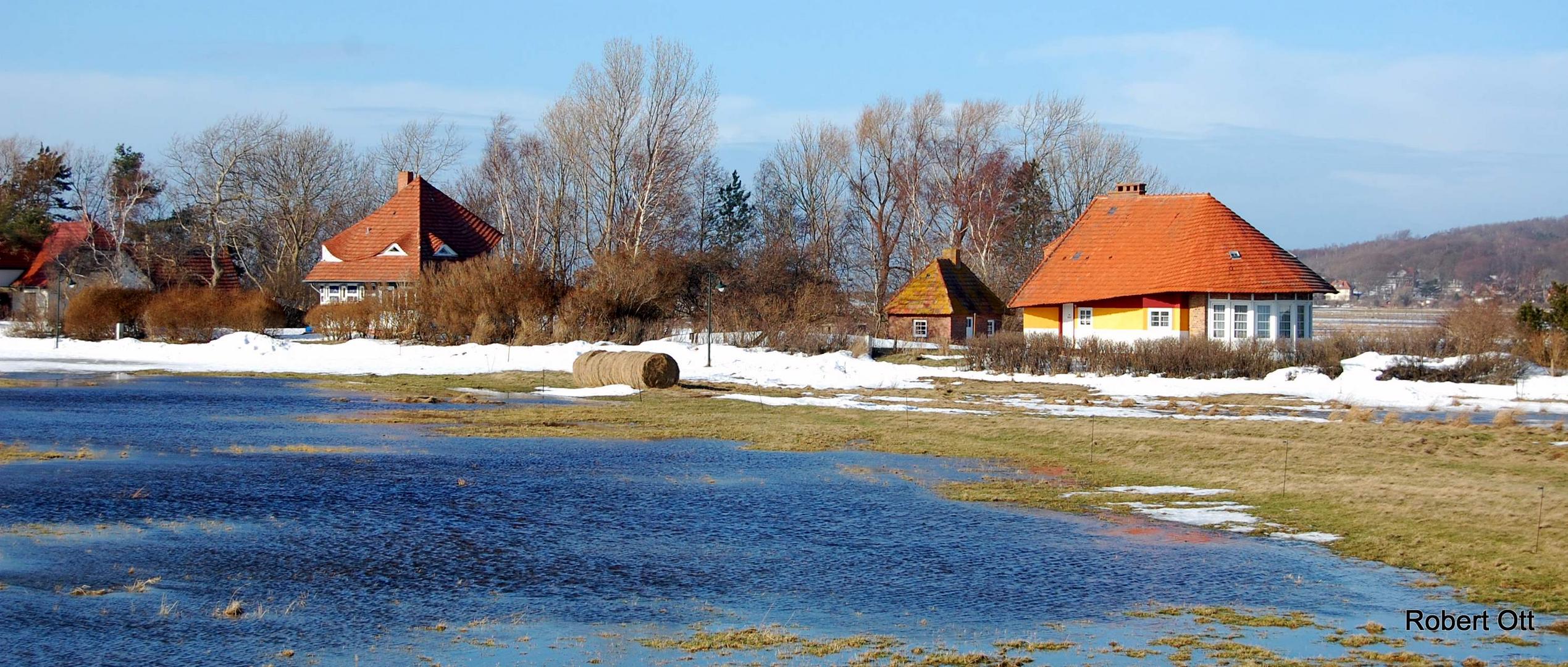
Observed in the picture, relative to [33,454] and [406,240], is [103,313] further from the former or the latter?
[33,454]

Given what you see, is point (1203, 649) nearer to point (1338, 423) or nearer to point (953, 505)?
point (953, 505)

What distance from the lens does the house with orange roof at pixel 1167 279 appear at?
42.9 metres

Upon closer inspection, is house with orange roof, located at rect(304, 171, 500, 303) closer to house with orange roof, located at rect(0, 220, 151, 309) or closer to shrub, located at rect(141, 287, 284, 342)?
shrub, located at rect(141, 287, 284, 342)

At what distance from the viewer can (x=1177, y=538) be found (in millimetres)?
13219

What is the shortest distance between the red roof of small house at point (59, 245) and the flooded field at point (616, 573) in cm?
6121

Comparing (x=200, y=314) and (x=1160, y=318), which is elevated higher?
(x=200, y=314)

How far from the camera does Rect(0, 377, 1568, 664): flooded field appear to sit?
891cm

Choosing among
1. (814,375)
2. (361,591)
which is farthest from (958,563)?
(814,375)

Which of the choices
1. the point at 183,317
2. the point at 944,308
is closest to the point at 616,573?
the point at 183,317

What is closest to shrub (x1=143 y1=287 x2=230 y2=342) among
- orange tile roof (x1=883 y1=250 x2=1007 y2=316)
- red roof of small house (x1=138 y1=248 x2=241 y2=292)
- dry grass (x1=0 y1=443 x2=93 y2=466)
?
red roof of small house (x1=138 y1=248 x2=241 y2=292)

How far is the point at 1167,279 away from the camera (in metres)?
44.2

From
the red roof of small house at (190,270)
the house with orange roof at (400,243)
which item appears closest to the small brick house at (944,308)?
the house with orange roof at (400,243)

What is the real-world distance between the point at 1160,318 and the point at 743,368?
15.0 m

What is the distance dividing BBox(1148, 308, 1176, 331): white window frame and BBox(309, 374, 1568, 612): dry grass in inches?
764
